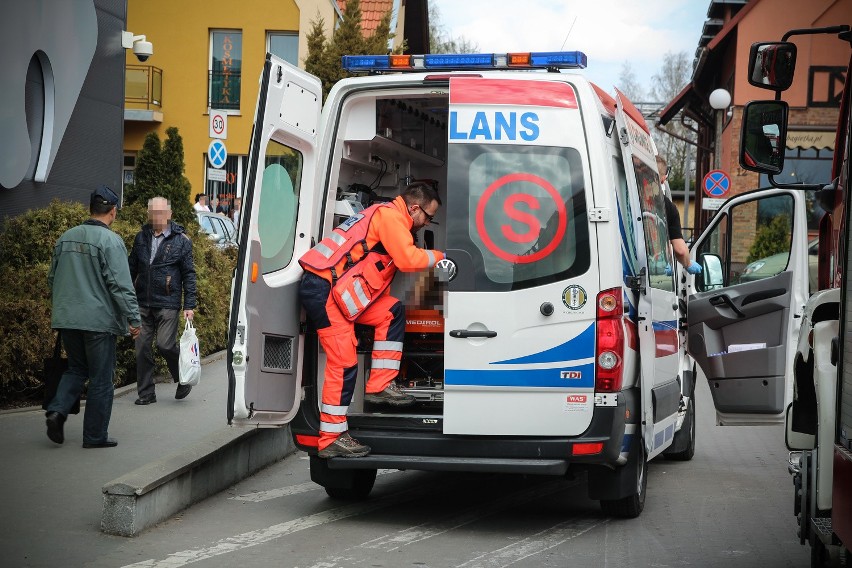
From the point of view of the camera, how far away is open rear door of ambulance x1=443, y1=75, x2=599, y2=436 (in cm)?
701

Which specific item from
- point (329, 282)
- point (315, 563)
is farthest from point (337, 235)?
point (315, 563)

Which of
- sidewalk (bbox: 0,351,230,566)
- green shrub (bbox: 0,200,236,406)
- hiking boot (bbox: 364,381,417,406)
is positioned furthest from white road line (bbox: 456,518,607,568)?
green shrub (bbox: 0,200,236,406)

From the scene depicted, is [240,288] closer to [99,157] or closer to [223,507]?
[223,507]

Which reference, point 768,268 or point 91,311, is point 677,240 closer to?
point 768,268

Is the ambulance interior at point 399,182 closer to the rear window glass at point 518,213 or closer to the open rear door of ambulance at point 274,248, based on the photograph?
the open rear door of ambulance at point 274,248

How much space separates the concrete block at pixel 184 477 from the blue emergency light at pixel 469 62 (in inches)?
104

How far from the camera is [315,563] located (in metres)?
6.39

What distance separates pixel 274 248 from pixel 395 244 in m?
0.71

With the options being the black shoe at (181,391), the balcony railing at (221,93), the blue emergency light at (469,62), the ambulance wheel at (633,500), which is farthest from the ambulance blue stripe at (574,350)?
the balcony railing at (221,93)

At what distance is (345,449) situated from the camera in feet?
23.7

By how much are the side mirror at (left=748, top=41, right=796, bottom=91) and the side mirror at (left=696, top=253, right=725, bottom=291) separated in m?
2.83


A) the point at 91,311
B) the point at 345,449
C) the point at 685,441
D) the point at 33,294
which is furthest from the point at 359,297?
the point at 33,294

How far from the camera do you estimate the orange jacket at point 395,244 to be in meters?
7.38

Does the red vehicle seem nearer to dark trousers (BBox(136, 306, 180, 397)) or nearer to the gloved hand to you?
the gloved hand
